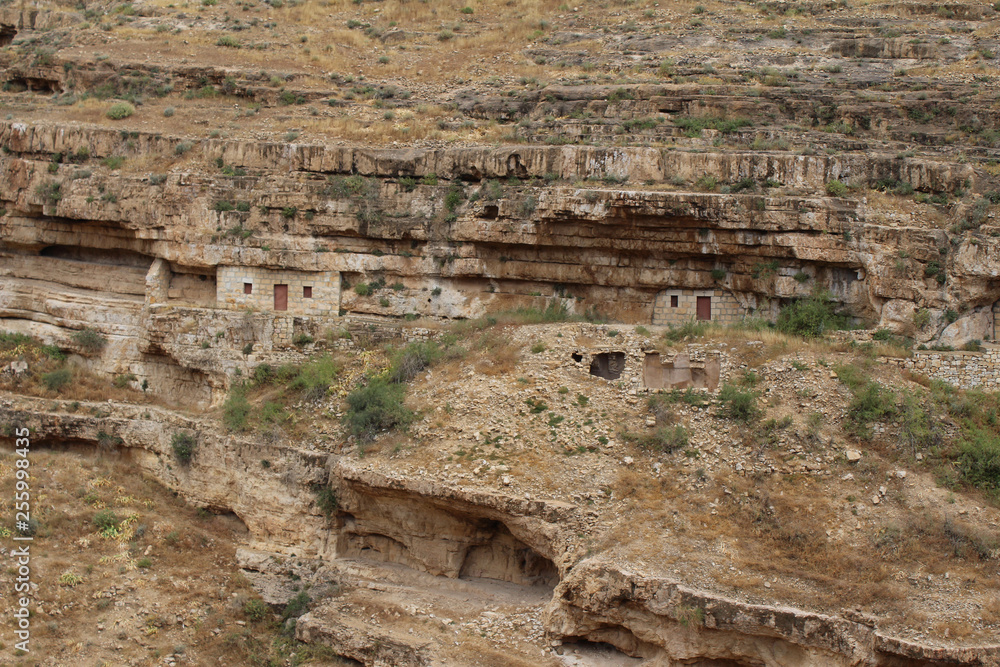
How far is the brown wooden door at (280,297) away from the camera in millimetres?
26734

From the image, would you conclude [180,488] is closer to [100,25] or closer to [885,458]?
[885,458]

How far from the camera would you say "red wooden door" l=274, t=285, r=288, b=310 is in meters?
26.7

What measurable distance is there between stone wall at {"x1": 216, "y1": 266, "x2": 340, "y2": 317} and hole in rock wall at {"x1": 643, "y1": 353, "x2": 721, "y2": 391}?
9.01 metres

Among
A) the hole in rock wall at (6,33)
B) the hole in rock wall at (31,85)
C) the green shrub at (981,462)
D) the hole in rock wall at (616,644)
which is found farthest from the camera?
the hole in rock wall at (6,33)

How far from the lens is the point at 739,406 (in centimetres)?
2034

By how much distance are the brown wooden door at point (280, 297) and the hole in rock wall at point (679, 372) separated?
1019 centimetres

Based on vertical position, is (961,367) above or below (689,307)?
below

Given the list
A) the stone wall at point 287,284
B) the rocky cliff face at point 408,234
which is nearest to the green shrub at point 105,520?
the rocky cliff face at point 408,234

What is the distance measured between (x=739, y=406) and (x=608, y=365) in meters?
3.63

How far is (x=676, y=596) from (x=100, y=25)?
1216 inches

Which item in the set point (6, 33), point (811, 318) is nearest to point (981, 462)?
point (811, 318)

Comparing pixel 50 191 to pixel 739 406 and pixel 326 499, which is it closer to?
pixel 326 499

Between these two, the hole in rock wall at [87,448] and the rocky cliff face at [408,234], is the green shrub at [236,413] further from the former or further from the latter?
the hole in rock wall at [87,448]

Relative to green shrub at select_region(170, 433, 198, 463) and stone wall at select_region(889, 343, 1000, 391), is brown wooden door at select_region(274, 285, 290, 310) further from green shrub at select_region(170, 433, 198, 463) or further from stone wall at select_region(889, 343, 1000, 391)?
stone wall at select_region(889, 343, 1000, 391)
